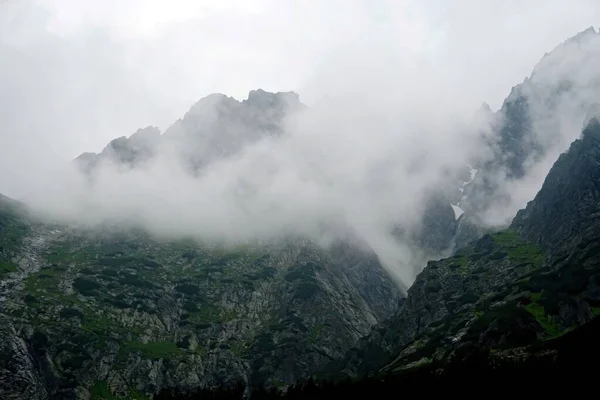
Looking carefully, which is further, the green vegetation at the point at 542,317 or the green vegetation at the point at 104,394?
the green vegetation at the point at 104,394

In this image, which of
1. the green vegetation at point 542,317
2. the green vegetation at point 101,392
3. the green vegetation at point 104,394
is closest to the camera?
the green vegetation at point 542,317

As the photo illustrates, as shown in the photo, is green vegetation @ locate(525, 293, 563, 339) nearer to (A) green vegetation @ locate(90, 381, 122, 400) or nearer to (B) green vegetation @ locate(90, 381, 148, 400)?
(B) green vegetation @ locate(90, 381, 148, 400)

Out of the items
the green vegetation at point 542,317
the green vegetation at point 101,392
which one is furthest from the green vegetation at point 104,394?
the green vegetation at point 542,317

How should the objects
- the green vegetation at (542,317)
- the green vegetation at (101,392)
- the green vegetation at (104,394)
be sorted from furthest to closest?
1. the green vegetation at (104,394)
2. the green vegetation at (101,392)
3. the green vegetation at (542,317)

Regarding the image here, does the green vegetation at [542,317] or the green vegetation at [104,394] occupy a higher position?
the green vegetation at [104,394]

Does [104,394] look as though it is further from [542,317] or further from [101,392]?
[542,317]

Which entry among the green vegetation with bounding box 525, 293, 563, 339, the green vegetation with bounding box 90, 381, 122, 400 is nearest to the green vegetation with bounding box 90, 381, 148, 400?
the green vegetation with bounding box 90, 381, 122, 400

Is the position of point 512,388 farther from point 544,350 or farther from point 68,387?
point 68,387

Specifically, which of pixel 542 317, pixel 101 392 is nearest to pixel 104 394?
pixel 101 392

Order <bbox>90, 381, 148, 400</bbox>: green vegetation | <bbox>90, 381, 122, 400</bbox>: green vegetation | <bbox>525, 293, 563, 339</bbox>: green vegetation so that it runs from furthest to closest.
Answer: <bbox>90, 381, 148, 400</bbox>: green vegetation → <bbox>90, 381, 122, 400</bbox>: green vegetation → <bbox>525, 293, 563, 339</bbox>: green vegetation

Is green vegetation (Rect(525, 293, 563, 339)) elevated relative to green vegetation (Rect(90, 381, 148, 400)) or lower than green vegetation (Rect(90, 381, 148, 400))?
lower

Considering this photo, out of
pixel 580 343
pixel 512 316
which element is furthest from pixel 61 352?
pixel 580 343

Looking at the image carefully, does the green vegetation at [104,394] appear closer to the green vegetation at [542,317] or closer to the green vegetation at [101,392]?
the green vegetation at [101,392]

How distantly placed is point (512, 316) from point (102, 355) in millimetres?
148376
